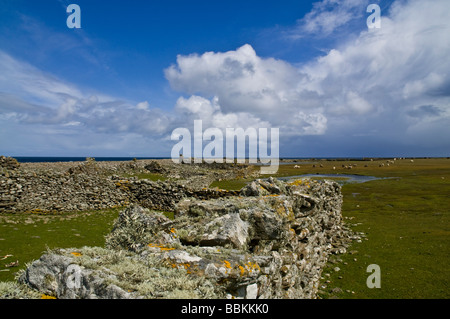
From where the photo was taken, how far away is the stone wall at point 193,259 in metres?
4.09

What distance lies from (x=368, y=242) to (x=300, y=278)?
11905 mm

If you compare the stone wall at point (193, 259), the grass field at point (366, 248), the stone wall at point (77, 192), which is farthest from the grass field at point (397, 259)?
the stone wall at point (77, 192)

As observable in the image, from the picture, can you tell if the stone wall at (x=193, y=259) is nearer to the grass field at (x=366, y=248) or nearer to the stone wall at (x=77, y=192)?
the grass field at (x=366, y=248)

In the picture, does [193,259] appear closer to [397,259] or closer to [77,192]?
[397,259]

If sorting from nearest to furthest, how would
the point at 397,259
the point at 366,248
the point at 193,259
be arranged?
the point at 193,259, the point at 397,259, the point at 366,248

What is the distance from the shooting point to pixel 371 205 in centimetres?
3275

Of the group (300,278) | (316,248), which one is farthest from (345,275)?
(300,278)

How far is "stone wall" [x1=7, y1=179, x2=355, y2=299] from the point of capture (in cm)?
409

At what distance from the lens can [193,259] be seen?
5090 millimetres

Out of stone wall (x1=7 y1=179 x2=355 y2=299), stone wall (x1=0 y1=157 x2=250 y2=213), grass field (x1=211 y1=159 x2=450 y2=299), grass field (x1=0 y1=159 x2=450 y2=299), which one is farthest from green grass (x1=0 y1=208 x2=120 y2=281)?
grass field (x1=211 y1=159 x2=450 y2=299)

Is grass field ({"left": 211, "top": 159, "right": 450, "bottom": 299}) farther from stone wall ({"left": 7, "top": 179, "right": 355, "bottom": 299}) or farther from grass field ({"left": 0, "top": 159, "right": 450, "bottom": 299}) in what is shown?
stone wall ({"left": 7, "top": 179, "right": 355, "bottom": 299})

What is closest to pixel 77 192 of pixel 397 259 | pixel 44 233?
pixel 44 233

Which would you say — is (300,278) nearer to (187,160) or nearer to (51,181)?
(51,181)

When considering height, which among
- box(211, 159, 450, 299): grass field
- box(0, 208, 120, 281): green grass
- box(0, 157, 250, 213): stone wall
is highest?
box(0, 157, 250, 213): stone wall
